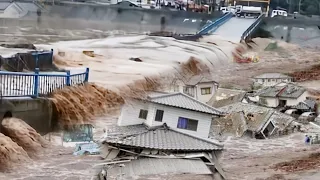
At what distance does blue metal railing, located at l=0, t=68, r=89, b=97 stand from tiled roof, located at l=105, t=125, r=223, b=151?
1.48 meters

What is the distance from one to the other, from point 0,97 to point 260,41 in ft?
88.4

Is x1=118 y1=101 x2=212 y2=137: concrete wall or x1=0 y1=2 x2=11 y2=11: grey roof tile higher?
x1=0 y1=2 x2=11 y2=11: grey roof tile

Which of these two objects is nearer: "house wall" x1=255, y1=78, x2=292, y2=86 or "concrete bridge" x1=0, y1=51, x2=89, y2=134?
"concrete bridge" x1=0, y1=51, x2=89, y2=134

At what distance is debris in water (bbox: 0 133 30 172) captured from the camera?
794 cm

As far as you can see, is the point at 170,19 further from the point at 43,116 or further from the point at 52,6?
the point at 43,116

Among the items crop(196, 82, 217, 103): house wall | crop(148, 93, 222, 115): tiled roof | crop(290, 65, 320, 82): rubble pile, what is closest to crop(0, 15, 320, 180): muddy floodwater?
crop(148, 93, 222, 115): tiled roof

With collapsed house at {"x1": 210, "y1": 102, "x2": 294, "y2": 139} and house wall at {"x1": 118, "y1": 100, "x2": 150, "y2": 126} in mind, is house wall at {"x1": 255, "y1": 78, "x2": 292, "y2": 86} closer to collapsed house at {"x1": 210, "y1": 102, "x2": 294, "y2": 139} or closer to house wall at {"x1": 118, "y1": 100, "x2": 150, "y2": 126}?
collapsed house at {"x1": 210, "y1": 102, "x2": 294, "y2": 139}

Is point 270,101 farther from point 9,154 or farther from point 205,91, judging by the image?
point 9,154

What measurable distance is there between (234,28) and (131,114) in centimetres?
2563

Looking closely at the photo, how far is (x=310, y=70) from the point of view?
78.3ft

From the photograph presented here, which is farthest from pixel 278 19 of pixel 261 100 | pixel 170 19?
pixel 261 100

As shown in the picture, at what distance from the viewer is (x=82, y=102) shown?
995 cm

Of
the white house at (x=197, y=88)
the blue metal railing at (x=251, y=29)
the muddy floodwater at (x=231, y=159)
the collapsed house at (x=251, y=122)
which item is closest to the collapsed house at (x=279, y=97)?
the white house at (x=197, y=88)

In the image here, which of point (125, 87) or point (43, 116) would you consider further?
point (125, 87)
